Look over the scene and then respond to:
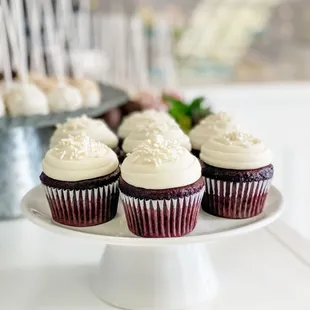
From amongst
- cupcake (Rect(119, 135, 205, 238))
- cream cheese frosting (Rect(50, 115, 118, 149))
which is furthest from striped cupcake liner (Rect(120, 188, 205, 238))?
cream cheese frosting (Rect(50, 115, 118, 149))

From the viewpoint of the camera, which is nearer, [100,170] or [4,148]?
[100,170]

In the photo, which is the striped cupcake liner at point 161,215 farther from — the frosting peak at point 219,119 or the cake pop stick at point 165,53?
the cake pop stick at point 165,53

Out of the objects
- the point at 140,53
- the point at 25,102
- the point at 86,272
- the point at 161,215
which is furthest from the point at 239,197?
the point at 140,53

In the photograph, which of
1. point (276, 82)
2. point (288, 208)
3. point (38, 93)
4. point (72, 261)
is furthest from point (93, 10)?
point (72, 261)

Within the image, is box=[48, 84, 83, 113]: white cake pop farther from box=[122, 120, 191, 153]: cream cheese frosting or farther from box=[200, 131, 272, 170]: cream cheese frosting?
box=[200, 131, 272, 170]: cream cheese frosting

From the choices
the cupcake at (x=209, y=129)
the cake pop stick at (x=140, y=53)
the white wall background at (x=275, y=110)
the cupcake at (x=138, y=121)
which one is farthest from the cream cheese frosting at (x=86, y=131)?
the white wall background at (x=275, y=110)

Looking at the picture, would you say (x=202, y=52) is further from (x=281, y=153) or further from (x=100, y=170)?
(x=100, y=170)
